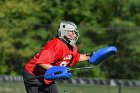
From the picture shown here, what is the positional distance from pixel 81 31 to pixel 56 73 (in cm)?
1031

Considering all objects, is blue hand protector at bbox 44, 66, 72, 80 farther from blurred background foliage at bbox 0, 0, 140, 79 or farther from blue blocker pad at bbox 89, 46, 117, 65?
blurred background foliage at bbox 0, 0, 140, 79

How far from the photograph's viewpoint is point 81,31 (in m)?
17.9

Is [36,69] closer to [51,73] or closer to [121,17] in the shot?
[51,73]

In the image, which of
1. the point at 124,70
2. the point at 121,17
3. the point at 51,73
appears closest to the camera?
the point at 51,73

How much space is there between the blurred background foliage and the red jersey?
27.6ft

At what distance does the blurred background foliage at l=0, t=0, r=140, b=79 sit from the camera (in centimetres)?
1684

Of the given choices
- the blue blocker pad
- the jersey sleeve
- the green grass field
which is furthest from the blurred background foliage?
the jersey sleeve

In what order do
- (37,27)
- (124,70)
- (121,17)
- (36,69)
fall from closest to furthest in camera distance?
(36,69) < (124,70) < (37,27) < (121,17)

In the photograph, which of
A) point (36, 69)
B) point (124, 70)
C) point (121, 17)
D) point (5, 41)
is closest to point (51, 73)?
point (36, 69)

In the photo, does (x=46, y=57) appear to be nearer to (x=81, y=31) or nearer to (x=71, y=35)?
(x=71, y=35)

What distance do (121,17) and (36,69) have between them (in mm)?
13106

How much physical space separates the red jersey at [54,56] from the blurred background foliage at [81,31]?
841 centimetres

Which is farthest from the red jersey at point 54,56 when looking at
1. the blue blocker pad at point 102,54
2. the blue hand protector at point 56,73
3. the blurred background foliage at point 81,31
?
the blurred background foliage at point 81,31

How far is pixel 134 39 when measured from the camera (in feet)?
55.5
